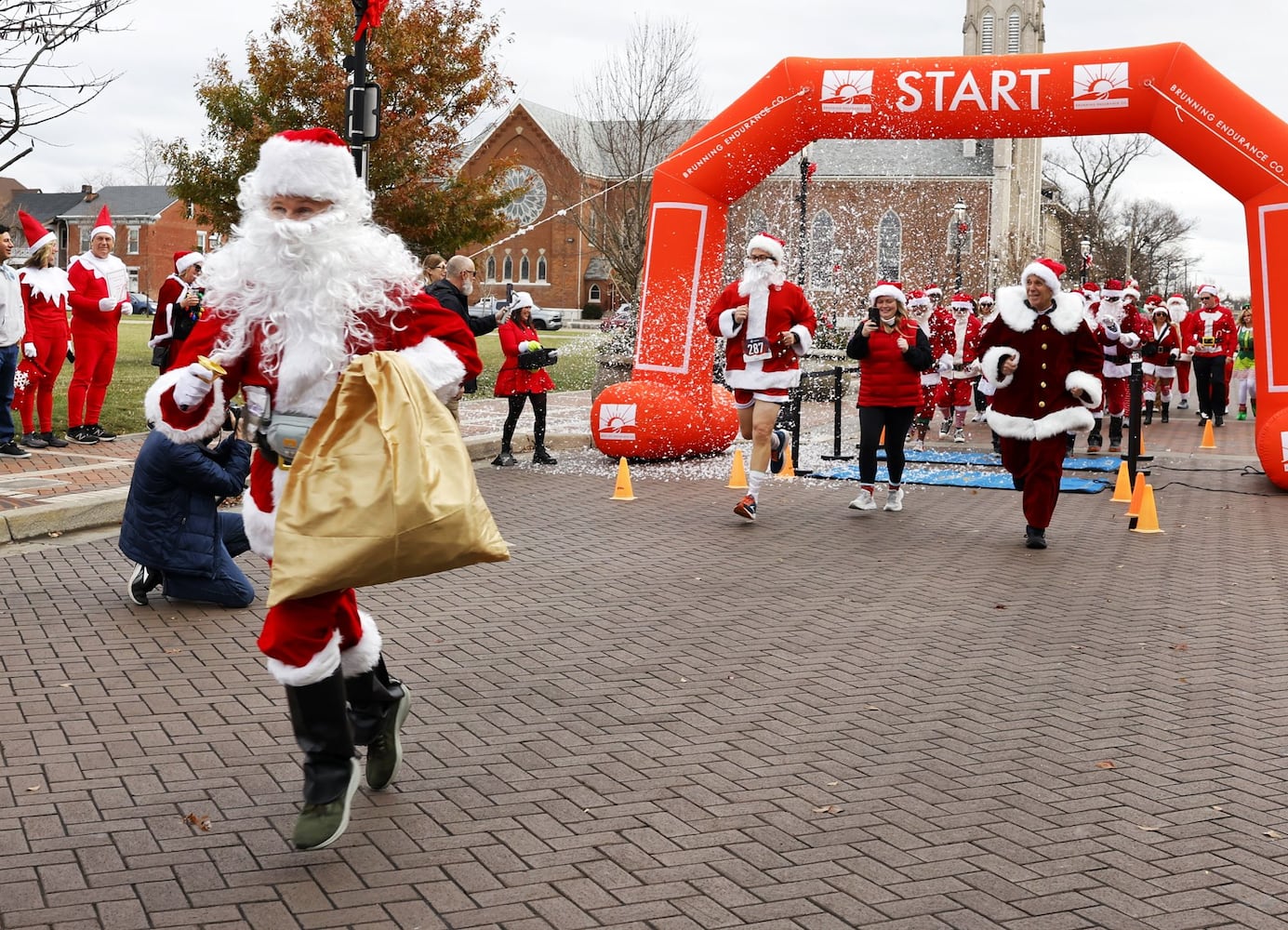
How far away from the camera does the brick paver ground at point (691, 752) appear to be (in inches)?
149

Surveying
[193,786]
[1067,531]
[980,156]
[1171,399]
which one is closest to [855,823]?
[193,786]

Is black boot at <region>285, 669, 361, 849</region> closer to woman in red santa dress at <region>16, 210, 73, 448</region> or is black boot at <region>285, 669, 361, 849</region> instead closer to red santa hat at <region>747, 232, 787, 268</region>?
red santa hat at <region>747, 232, 787, 268</region>

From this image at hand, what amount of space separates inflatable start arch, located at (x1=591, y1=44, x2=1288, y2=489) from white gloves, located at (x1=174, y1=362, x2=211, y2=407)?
31.2 ft

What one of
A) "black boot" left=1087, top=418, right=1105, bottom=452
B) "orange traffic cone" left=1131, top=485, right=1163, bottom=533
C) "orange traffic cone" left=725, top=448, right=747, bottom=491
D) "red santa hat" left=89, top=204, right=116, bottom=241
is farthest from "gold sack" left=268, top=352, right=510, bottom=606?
"black boot" left=1087, top=418, right=1105, bottom=452

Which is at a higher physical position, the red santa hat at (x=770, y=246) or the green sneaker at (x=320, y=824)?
the red santa hat at (x=770, y=246)

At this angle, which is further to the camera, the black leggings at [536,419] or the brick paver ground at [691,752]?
the black leggings at [536,419]

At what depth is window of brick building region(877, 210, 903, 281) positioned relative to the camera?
217 feet

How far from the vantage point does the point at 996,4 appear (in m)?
68.9

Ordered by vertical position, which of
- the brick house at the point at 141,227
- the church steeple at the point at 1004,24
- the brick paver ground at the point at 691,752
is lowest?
the brick paver ground at the point at 691,752

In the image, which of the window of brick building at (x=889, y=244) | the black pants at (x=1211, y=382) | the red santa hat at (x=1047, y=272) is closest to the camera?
the red santa hat at (x=1047, y=272)

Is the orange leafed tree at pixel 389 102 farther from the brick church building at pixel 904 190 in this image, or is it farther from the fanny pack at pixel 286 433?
the brick church building at pixel 904 190

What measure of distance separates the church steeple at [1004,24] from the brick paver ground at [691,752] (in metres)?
65.3

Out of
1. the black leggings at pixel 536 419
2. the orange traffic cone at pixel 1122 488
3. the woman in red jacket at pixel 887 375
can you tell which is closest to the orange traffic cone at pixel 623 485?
the woman in red jacket at pixel 887 375

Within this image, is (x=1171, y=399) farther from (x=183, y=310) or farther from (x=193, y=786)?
(x=193, y=786)
